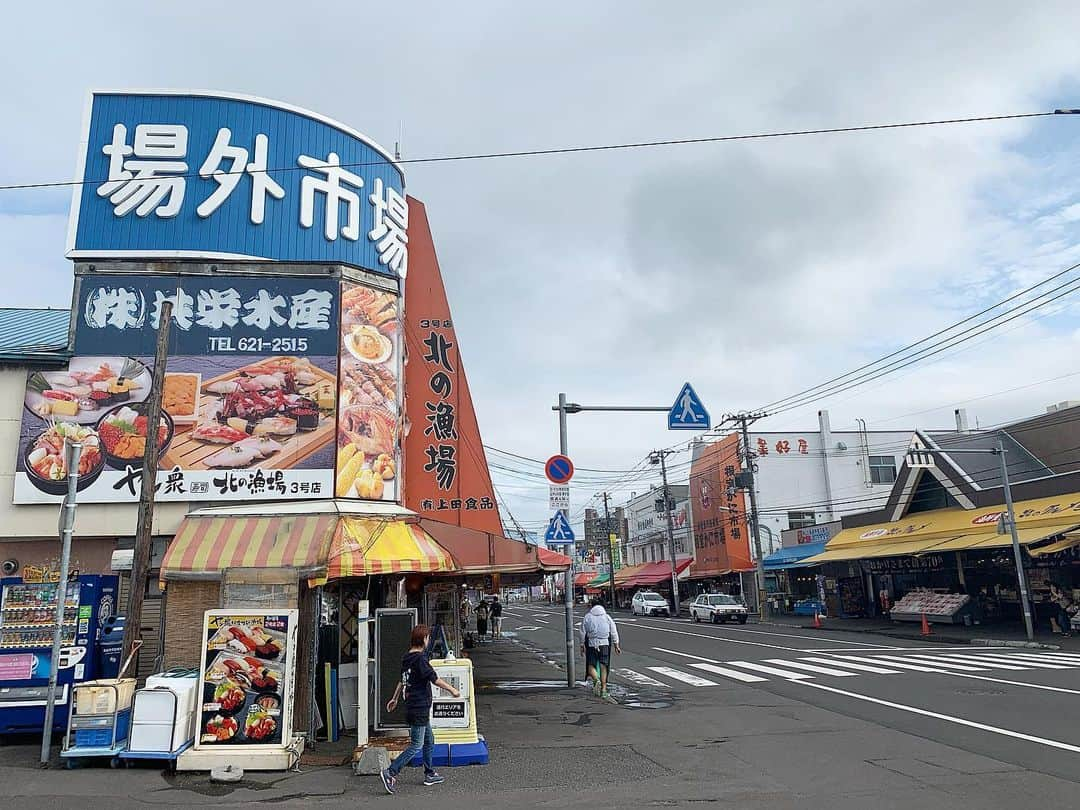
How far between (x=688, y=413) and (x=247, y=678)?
9595mm

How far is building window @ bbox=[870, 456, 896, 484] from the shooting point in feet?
176

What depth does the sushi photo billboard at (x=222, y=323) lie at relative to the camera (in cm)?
1314

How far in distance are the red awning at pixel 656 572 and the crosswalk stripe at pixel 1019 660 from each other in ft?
119

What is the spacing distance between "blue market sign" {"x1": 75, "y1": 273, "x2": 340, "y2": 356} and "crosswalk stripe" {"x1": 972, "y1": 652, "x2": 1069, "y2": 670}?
1727cm

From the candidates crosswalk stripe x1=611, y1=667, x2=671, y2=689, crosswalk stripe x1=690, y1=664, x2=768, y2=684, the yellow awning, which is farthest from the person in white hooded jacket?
the yellow awning

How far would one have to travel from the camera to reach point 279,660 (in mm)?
A: 9719

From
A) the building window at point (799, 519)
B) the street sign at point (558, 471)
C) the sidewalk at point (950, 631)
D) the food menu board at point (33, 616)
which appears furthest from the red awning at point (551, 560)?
the building window at point (799, 519)

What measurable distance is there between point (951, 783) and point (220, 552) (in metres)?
9.46

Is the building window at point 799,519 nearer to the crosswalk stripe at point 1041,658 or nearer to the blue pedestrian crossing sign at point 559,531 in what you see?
the crosswalk stripe at point 1041,658

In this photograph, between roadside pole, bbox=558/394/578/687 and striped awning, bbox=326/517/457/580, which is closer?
striped awning, bbox=326/517/457/580

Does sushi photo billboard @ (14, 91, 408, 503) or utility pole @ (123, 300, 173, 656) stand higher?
sushi photo billboard @ (14, 91, 408, 503)

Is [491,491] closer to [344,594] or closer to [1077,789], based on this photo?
[344,594]

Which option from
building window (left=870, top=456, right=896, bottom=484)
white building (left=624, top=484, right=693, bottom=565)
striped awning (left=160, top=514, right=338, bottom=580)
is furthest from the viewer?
white building (left=624, top=484, right=693, bottom=565)

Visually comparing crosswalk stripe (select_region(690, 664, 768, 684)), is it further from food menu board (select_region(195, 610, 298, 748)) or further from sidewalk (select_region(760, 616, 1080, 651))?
food menu board (select_region(195, 610, 298, 748))
